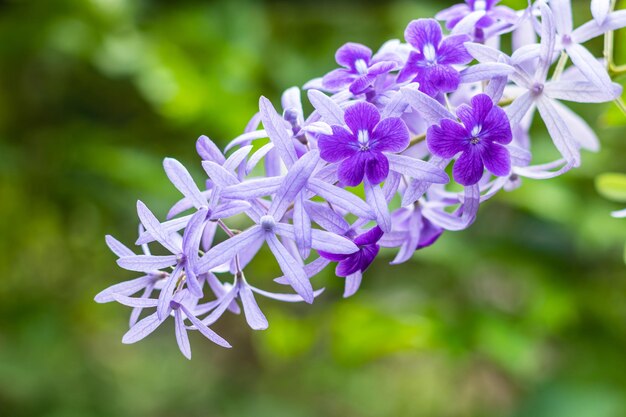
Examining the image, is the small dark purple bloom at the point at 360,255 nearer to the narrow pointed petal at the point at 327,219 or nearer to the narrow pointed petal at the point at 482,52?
the narrow pointed petal at the point at 327,219

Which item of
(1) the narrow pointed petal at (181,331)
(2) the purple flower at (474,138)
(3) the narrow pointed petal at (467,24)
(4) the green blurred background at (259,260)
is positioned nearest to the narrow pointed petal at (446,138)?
(2) the purple flower at (474,138)

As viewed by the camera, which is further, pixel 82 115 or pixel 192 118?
pixel 82 115

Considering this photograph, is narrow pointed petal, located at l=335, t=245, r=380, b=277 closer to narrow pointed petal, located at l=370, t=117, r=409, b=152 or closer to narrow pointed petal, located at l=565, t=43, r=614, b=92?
narrow pointed petal, located at l=370, t=117, r=409, b=152

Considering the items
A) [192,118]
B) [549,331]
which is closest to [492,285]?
[549,331]

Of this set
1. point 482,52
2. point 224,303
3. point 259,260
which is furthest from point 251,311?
point 259,260

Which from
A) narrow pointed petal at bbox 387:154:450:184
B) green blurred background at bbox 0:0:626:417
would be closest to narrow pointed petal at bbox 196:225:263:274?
narrow pointed petal at bbox 387:154:450:184

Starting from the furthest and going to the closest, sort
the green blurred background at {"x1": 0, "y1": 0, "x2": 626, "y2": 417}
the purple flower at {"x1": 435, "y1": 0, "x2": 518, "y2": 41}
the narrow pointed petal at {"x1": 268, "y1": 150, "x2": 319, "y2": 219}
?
the green blurred background at {"x1": 0, "y1": 0, "x2": 626, "y2": 417}
the purple flower at {"x1": 435, "y1": 0, "x2": 518, "y2": 41}
the narrow pointed petal at {"x1": 268, "y1": 150, "x2": 319, "y2": 219}

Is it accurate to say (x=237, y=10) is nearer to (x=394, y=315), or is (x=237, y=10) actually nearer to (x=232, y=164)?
(x=394, y=315)
